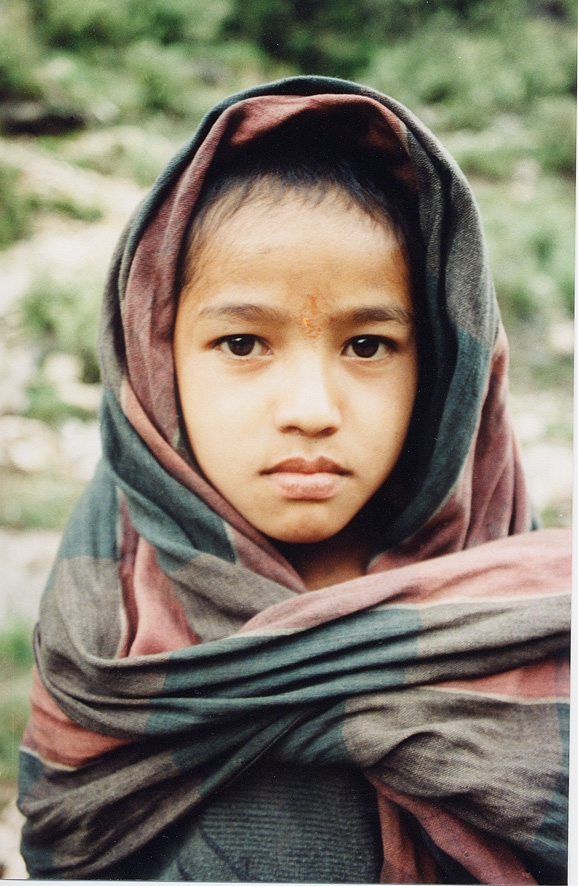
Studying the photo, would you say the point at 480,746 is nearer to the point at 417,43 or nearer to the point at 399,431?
the point at 399,431

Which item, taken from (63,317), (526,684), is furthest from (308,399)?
(63,317)

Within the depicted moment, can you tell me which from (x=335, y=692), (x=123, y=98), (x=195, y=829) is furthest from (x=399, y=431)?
(x=123, y=98)

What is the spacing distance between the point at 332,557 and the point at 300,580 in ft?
0.27

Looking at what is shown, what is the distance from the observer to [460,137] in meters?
1.42

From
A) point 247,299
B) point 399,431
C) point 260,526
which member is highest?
point 247,299

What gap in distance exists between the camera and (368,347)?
0.89 meters

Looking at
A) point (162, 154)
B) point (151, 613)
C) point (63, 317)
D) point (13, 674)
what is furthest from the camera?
point (63, 317)

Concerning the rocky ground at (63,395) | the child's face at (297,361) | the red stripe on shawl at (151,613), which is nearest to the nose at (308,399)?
the child's face at (297,361)

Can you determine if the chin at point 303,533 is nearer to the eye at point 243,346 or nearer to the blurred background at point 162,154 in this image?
the eye at point 243,346

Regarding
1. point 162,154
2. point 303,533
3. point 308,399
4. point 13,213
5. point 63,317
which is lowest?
point 303,533

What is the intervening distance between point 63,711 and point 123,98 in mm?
1130

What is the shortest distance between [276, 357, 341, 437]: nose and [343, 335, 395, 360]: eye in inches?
1.9

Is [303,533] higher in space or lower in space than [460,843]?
higher

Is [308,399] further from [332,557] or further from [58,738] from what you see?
[58,738]
